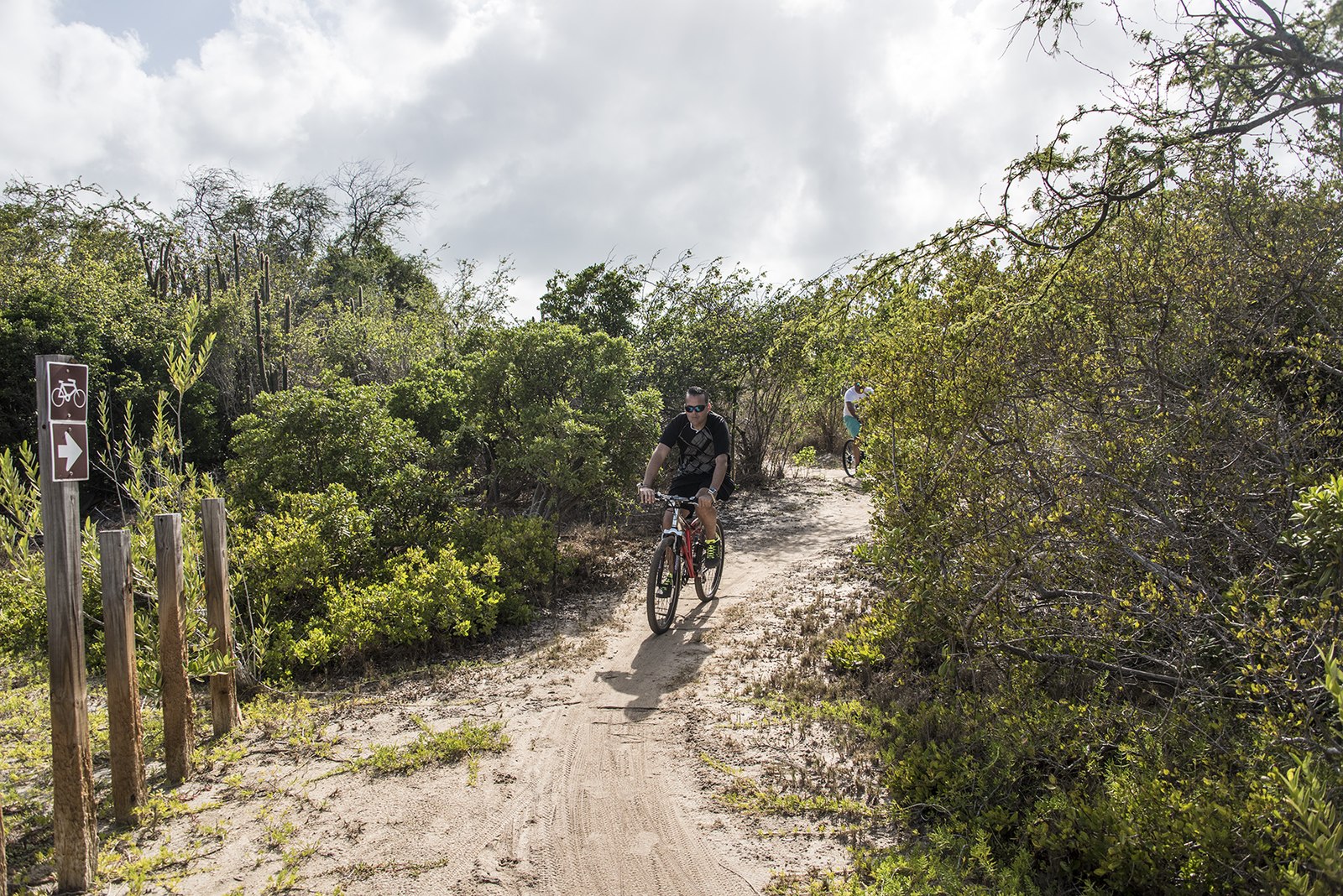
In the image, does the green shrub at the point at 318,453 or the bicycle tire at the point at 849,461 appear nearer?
the green shrub at the point at 318,453

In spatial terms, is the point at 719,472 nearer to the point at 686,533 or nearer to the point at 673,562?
the point at 686,533

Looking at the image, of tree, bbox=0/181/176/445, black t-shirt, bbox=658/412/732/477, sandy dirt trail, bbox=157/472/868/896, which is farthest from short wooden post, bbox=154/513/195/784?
tree, bbox=0/181/176/445

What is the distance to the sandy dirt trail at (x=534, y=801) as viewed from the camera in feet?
11.3

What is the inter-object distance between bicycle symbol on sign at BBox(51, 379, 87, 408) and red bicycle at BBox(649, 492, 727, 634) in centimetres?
408

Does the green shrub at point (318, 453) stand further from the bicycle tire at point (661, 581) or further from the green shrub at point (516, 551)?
the bicycle tire at point (661, 581)

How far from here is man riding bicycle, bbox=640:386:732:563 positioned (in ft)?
23.1

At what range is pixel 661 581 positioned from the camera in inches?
265

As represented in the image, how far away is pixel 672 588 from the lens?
267 inches

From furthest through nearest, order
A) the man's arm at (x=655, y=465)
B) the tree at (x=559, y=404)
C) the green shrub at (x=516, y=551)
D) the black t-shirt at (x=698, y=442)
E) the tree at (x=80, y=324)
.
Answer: the tree at (x=80, y=324), the tree at (x=559, y=404), the green shrub at (x=516, y=551), the black t-shirt at (x=698, y=442), the man's arm at (x=655, y=465)

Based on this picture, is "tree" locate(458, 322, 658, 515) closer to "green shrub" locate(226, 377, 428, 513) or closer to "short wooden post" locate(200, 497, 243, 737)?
"green shrub" locate(226, 377, 428, 513)

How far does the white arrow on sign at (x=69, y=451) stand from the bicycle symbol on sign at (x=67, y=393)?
134mm

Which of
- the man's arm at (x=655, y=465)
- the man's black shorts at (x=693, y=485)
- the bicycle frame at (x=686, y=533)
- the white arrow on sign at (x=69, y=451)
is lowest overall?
the bicycle frame at (x=686, y=533)

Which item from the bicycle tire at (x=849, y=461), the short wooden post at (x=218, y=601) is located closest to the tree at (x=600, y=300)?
the bicycle tire at (x=849, y=461)

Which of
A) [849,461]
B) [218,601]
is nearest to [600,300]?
[849,461]
